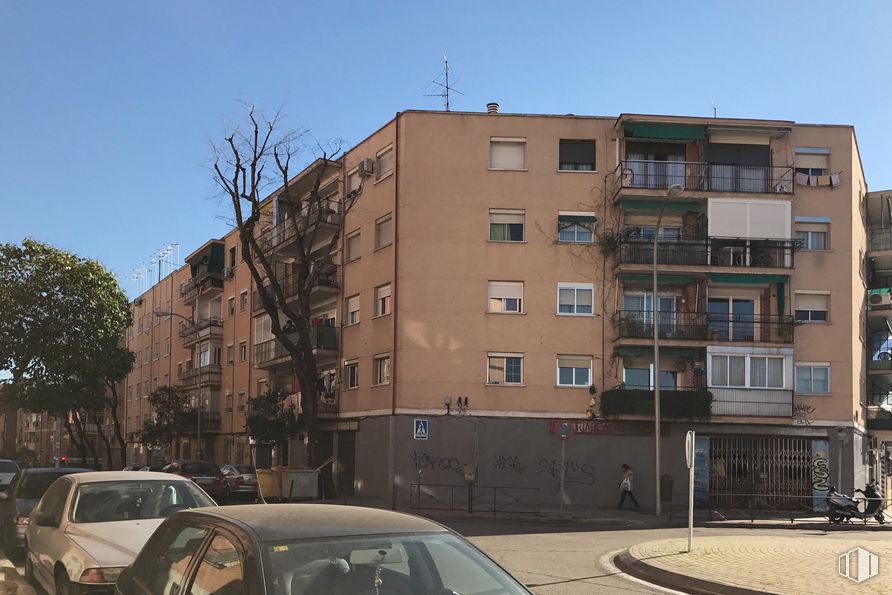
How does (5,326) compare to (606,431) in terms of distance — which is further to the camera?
(5,326)

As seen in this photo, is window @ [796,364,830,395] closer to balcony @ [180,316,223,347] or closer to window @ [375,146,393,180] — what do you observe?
window @ [375,146,393,180]

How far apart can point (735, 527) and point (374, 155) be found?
20533 mm

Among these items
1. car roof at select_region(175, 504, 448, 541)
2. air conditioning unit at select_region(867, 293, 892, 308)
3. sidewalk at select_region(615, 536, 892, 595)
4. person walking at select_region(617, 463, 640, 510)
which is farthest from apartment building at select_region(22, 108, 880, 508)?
car roof at select_region(175, 504, 448, 541)

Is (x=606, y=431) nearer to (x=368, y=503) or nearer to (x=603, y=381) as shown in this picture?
(x=603, y=381)

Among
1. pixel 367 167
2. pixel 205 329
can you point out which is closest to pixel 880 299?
pixel 367 167

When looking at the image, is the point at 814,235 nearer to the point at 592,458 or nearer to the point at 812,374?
the point at 812,374

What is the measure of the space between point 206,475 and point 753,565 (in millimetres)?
21715

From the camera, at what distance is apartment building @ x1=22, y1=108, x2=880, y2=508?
31.2 metres

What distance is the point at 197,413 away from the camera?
54406 millimetres

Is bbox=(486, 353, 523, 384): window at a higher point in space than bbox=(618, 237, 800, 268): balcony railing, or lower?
lower

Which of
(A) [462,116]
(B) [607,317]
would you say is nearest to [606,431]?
(B) [607,317]

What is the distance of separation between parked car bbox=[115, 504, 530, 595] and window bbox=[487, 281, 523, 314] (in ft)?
91.0

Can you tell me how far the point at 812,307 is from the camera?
3228 centimetres

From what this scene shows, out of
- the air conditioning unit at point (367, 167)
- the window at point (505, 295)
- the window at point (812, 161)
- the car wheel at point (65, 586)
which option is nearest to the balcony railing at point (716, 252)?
the window at point (812, 161)
